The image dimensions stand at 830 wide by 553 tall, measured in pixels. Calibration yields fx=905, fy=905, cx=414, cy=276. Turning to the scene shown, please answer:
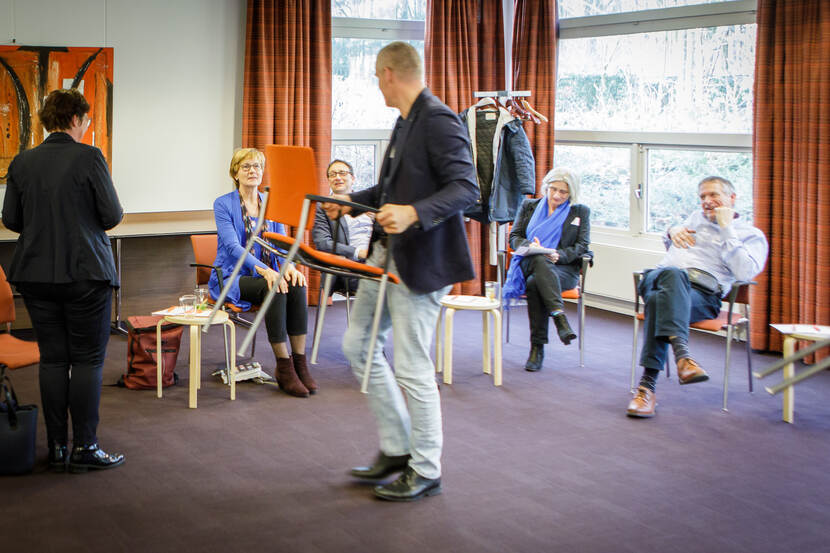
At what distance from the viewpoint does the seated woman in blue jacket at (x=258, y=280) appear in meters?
4.51

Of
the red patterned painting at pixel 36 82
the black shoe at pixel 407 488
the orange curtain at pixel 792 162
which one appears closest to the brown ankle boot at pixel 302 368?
the black shoe at pixel 407 488

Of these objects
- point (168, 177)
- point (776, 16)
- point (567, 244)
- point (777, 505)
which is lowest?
point (777, 505)

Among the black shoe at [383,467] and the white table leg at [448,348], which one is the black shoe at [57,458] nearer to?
the black shoe at [383,467]

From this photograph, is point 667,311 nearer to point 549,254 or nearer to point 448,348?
point 549,254

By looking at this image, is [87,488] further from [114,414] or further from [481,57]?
[481,57]

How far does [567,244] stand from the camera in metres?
5.21

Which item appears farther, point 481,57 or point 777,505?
point 481,57

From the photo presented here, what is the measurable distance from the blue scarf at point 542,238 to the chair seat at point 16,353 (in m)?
2.58

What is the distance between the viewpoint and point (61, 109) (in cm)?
319

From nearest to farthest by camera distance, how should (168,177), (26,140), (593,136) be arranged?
1. (26,140)
2. (168,177)
3. (593,136)

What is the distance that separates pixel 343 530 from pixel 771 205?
11.7 feet

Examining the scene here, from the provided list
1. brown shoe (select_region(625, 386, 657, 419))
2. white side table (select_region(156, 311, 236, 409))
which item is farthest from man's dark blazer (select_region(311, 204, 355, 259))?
brown shoe (select_region(625, 386, 657, 419))

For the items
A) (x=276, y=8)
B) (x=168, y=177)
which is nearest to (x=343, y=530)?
(x=168, y=177)

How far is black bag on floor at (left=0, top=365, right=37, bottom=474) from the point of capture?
3236mm
